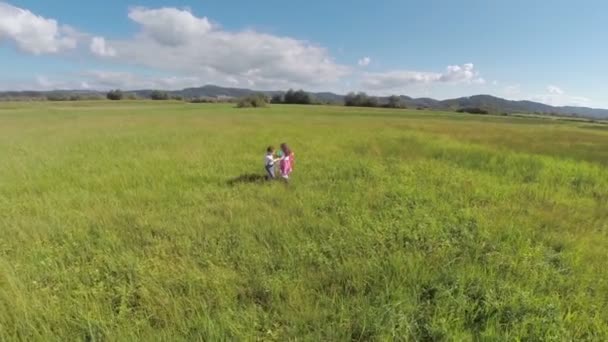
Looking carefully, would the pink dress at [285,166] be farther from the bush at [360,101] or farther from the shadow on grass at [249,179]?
the bush at [360,101]

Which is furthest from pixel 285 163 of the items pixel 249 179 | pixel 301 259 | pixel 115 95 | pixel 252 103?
pixel 115 95

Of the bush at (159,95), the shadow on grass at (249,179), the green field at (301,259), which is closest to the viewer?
the green field at (301,259)

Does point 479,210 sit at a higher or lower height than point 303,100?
lower

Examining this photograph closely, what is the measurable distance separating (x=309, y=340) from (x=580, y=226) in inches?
241

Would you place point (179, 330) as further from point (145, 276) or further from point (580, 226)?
point (580, 226)

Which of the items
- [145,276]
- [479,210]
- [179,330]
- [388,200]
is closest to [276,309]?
[179,330]

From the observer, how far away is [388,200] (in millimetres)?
7340

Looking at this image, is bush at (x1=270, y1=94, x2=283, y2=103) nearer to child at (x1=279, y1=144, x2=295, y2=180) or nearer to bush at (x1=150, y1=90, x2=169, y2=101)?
bush at (x1=150, y1=90, x2=169, y2=101)

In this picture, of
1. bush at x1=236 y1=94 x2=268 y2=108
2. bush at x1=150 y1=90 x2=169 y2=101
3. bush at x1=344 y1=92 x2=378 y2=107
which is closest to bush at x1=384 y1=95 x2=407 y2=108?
bush at x1=344 y1=92 x2=378 y2=107

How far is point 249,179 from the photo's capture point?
968cm

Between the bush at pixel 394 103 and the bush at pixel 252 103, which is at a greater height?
the bush at pixel 394 103

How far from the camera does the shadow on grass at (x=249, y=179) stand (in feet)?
30.3

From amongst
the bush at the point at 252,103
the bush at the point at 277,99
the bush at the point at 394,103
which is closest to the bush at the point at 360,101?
the bush at the point at 394,103

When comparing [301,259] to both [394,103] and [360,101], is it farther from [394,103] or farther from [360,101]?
[394,103]
